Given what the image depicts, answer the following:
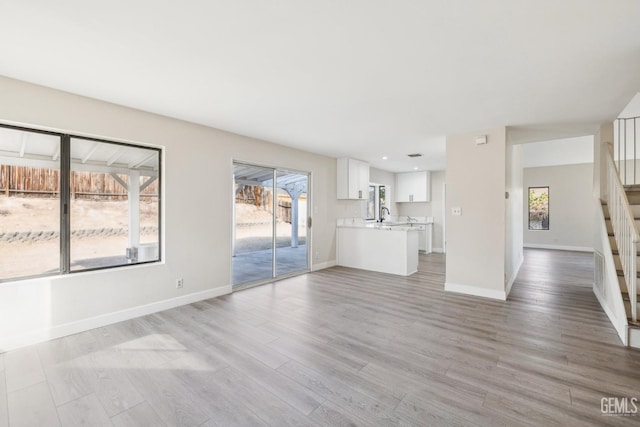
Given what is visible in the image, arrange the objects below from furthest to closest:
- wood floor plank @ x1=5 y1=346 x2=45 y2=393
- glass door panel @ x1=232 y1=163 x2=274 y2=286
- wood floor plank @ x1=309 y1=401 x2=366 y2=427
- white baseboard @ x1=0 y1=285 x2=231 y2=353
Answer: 1. glass door panel @ x1=232 y1=163 x2=274 y2=286
2. white baseboard @ x1=0 y1=285 x2=231 y2=353
3. wood floor plank @ x1=5 y1=346 x2=45 y2=393
4. wood floor plank @ x1=309 y1=401 x2=366 y2=427

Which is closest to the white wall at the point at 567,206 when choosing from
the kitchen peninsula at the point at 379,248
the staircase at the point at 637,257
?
the staircase at the point at 637,257

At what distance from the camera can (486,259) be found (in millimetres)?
4199

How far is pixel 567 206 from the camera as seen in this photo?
8758mm

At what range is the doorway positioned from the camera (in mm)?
4898

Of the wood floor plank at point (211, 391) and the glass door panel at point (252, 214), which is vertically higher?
the glass door panel at point (252, 214)

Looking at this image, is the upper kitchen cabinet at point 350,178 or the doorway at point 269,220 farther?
the upper kitchen cabinet at point 350,178

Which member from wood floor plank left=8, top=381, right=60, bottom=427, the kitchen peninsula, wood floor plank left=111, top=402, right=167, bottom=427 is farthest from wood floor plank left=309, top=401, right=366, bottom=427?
the kitchen peninsula

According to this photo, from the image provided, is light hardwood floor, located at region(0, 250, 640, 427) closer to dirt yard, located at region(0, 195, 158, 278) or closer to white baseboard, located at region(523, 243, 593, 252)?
dirt yard, located at region(0, 195, 158, 278)

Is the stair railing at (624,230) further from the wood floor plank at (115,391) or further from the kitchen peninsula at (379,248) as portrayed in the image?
the wood floor plank at (115,391)

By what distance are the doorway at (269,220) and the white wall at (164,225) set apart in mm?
361

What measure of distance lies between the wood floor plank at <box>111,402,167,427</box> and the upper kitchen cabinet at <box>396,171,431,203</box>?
8100mm

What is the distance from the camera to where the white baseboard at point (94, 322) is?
263 centimetres

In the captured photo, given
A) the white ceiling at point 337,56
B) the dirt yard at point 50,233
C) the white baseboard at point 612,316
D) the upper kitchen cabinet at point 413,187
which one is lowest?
the white baseboard at point 612,316

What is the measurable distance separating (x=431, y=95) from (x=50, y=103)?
3.94 m
